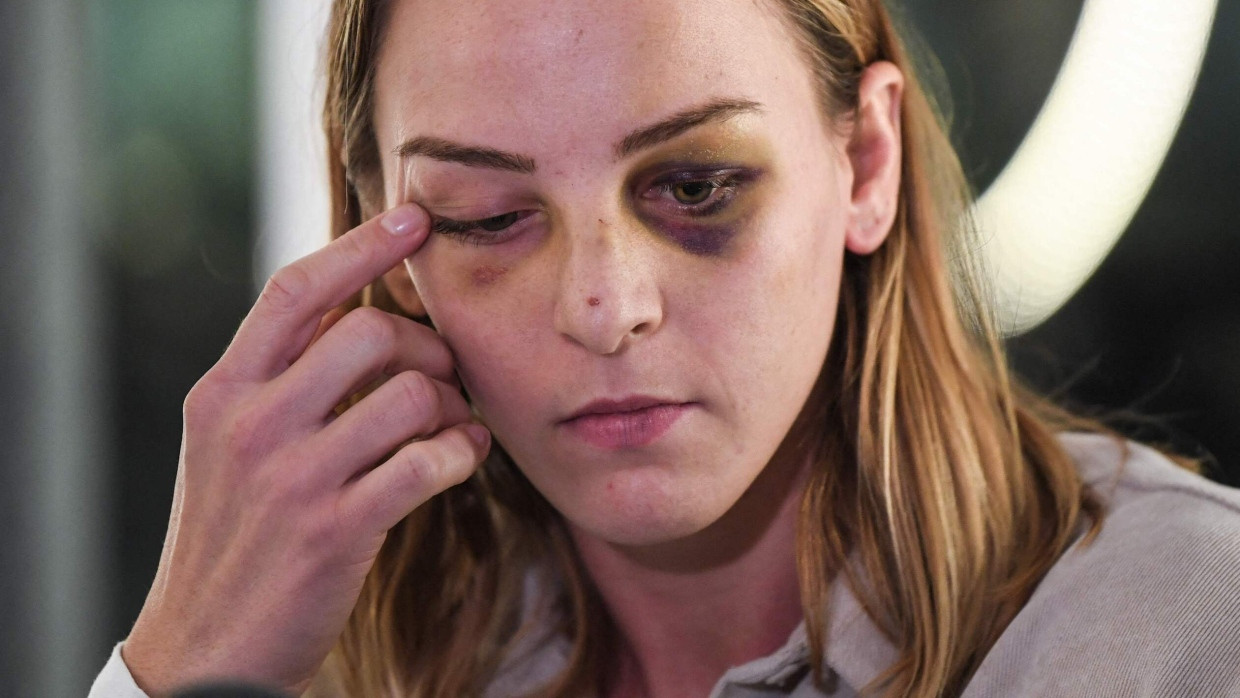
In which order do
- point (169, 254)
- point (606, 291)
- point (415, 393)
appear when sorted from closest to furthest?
point (606, 291) → point (415, 393) → point (169, 254)

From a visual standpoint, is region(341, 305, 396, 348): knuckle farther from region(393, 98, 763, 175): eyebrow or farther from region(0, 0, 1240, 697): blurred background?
region(0, 0, 1240, 697): blurred background

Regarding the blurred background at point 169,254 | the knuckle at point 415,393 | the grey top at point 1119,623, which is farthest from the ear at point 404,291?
the blurred background at point 169,254

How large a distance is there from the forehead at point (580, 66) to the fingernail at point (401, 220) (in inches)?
2.8

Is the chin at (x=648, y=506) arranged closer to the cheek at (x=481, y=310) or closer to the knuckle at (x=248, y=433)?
the cheek at (x=481, y=310)

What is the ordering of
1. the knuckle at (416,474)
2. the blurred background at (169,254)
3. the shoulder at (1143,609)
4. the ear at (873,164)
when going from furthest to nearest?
the blurred background at (169,254) → the ear at (873,164) → the knuckle at (416,474) → the shoulder at (1143,609)

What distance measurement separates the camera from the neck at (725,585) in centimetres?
112

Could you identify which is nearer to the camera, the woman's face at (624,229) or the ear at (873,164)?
the woman's face at (624,229)

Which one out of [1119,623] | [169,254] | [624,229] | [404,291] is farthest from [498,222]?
[169,254]

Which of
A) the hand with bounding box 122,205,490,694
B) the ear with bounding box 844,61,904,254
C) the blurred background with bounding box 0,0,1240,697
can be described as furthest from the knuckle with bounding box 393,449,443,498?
the blurred background with bounding box 0,0,1240,697

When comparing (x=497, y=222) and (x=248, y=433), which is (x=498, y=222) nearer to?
(x=497, y=222)

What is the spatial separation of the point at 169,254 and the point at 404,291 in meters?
1.03

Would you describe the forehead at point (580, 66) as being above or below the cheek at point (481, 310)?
above

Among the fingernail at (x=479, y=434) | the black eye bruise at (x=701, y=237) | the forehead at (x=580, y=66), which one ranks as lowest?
the fingernail at (x=479, y=434)

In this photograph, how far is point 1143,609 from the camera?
2.94 ft
